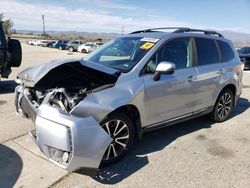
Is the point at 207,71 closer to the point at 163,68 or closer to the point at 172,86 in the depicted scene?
the point at 172,86

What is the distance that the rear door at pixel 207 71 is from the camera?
5.30 m

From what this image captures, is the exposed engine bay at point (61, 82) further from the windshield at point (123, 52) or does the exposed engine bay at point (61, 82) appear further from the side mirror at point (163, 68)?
the side mirror at point (163, 68)

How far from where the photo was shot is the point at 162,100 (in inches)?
180

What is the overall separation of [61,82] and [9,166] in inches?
54.1

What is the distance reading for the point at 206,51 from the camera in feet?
18.2

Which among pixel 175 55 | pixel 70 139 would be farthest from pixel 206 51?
pixel 70 139

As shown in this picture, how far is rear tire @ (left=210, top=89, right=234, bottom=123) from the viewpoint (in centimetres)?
598

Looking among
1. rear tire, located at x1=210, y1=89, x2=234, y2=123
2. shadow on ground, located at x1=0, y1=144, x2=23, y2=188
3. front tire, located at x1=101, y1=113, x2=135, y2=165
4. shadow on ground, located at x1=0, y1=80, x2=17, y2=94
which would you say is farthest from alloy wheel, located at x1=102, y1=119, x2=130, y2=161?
shadow on ground, located at x1=0, y1=80, x2=17, y2=94

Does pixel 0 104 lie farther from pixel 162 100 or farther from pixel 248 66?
pixel 248 66

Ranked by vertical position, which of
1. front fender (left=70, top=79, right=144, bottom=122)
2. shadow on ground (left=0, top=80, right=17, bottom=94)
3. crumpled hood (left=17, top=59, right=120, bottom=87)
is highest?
crumpled hood (left=17, top=59, right=120, bottom=87)

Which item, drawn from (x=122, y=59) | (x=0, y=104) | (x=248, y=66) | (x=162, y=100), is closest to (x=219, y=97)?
(x=162, y=100)

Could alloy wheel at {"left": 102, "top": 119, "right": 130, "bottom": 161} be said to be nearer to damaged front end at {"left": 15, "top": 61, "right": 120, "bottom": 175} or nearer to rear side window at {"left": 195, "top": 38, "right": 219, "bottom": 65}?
Answer: damaged front end at {"left": 15, "top": 61, "right": 120, "bottom": 175}

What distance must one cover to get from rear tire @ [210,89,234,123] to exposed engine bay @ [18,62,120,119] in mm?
2692

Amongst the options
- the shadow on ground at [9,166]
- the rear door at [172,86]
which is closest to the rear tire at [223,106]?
the rear door at [172,86]
